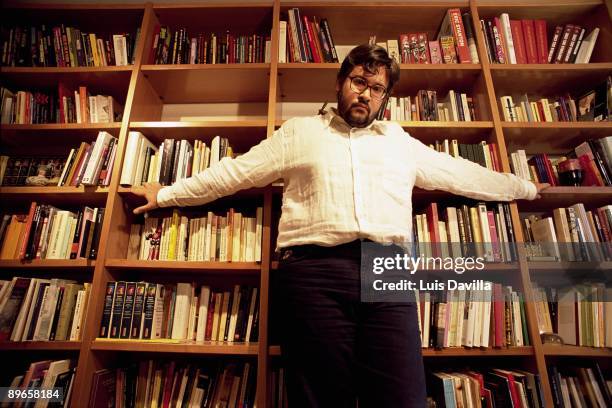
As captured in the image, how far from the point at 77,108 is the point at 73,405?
53.2 inches

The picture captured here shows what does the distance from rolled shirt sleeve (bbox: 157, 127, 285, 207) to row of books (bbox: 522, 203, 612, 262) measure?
1.17 metres

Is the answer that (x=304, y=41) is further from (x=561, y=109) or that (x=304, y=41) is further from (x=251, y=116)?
(x=561, y=109)

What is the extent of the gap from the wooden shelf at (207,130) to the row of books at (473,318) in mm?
1054

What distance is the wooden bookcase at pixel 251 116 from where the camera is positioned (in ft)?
4.31

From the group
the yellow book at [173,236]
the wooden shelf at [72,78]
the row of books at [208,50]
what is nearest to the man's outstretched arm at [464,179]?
the row of books at [208,50]

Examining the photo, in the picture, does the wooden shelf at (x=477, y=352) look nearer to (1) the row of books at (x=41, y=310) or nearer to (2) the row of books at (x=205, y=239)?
(2) the row of books at (x=205, y=239)

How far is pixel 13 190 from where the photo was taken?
57.4 inches

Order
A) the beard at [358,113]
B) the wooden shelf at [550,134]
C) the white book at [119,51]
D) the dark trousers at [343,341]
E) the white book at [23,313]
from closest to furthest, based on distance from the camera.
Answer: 1. the dark trousers at [343,341]
2. the beard at [358,113]
3. the white book at [23,313]
4. the wooden shelf at [550,134]
5. the white book at [119,51]

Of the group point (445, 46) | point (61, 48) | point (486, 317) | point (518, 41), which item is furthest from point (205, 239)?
point (518, 41)

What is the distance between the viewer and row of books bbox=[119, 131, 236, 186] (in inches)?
58.1

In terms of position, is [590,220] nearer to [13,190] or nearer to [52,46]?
[13,190]

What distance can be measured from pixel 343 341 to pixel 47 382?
1.18m

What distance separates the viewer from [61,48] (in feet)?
5.53

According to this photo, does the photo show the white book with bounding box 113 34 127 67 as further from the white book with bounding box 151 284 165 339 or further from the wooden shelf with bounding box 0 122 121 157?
the white book with bounding box 151 284 165 339
